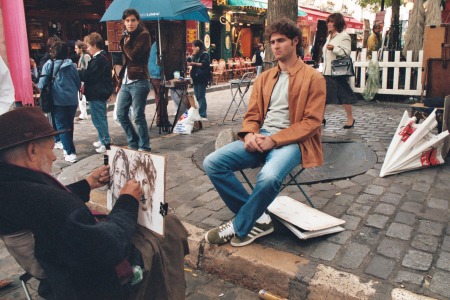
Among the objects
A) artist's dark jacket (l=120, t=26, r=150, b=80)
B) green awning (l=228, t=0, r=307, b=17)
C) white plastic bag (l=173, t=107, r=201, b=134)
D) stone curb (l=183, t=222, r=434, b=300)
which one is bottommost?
stone curb (l=183, t=222, r=434, b=300)

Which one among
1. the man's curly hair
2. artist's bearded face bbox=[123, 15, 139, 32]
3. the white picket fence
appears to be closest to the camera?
the man's curly hair

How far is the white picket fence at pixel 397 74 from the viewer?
953cm

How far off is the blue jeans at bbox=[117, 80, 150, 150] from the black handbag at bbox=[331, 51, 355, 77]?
320cm

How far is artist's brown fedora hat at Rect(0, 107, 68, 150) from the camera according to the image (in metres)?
1.73

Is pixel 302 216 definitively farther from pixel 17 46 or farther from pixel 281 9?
pixel 17 46

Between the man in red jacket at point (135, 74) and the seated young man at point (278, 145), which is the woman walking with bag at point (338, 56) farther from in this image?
the seated young man at point (278, 145)

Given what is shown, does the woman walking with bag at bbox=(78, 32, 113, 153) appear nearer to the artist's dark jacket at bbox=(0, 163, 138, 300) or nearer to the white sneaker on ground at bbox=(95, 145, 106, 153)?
the white sneaker on ground at bbox=(95, 145, 106, 153)

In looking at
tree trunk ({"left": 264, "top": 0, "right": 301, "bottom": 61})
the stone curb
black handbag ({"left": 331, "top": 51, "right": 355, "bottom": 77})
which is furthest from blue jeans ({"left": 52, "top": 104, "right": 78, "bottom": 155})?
black handbag ({"left": 331, "top": 51, "right": 355, "bottom": 77})

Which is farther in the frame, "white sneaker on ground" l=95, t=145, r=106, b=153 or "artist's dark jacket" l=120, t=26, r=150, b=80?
"white sneaker on ground" l=95, t=145, r=106, b=153

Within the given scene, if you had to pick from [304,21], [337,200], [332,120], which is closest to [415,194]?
[337,200]

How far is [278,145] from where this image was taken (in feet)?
10.5

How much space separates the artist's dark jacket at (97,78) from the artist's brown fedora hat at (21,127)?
4492 mm

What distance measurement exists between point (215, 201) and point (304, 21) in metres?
21.4

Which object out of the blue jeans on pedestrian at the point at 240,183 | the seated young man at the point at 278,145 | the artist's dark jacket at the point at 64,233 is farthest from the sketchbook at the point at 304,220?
the artist's dark jacket at the point at 64,233
